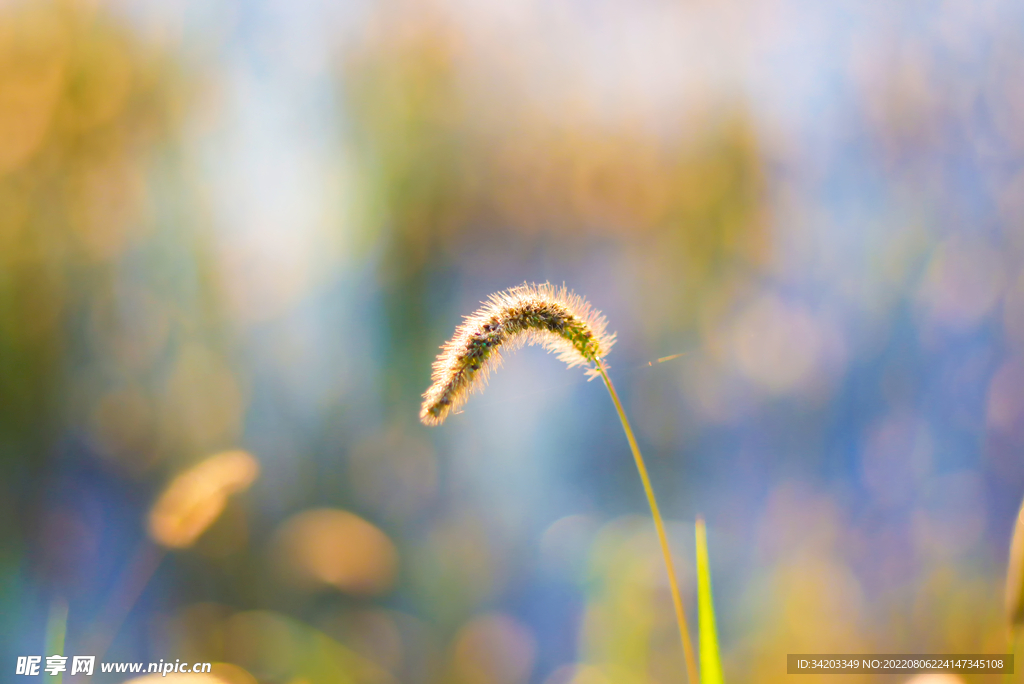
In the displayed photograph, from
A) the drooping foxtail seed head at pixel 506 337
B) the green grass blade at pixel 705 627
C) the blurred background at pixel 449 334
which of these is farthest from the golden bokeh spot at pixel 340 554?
the green grass blade at pixel 705 627

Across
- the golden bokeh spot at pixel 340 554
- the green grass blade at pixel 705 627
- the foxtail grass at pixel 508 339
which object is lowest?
the green grass blade at pixel 705 627

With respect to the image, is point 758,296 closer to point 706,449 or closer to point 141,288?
point 706,449

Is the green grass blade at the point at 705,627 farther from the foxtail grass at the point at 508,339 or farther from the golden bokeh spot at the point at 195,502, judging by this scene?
the golden bokeh spot at the point at 195,502

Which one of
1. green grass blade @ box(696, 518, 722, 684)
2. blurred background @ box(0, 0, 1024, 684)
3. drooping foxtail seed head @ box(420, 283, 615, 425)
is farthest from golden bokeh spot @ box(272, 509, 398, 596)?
green grass blade @ box(696, 518, 722, 684)

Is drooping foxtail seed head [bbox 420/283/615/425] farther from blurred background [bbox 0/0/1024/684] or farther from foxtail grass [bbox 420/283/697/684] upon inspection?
blurred background [bbox 0/0/1024/684]

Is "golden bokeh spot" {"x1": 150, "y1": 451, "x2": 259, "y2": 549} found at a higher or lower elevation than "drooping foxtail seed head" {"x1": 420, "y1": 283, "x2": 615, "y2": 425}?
lower

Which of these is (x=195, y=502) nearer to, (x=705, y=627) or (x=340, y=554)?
(x=340, y=554)

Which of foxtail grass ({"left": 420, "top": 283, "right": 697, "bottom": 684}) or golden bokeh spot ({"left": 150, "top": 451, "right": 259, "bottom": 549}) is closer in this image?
foxtail grass ({"left": 420, "top": 283, "right": 697, "bottom": 684})
